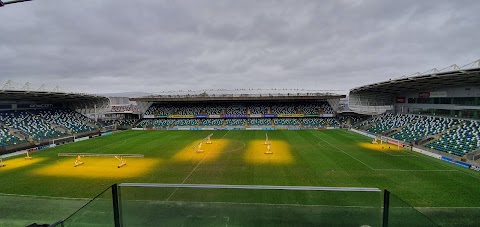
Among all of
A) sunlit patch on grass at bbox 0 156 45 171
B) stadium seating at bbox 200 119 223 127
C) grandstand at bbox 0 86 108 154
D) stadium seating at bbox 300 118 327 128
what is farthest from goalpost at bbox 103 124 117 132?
stadium seating at bbox 300 118 327 128

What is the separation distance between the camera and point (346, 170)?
20953 millimetres

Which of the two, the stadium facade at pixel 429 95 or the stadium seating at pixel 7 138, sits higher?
the stadium facade at pixel 429 95

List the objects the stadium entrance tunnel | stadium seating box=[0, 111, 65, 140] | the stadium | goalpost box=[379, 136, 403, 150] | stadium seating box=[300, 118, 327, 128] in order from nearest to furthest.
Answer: the stadium entrance tunnel → the stadium → goalpost box=[379, 136, 403, 150] → stadium seating box=[0, 111, 65, 140] → stadium seating box=[300, 118, 327, 128]

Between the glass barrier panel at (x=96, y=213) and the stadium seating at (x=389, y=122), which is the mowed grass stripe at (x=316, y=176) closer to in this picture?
the glass barrier panel at (x=96, y=213)

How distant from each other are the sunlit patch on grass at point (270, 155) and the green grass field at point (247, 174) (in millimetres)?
97

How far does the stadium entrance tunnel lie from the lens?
4.18 metres

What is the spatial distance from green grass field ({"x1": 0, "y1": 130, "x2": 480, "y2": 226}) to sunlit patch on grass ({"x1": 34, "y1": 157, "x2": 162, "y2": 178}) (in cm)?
8

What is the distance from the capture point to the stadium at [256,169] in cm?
440

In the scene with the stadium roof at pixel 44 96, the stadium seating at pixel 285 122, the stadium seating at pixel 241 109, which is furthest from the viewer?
the stadium seating at pixel 241 109

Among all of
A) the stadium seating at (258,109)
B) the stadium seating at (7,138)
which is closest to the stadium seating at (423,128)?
the stadium seating at (258,109)

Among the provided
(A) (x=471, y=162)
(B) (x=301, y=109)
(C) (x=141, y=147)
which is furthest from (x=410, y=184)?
(B) (x=301, y=109)

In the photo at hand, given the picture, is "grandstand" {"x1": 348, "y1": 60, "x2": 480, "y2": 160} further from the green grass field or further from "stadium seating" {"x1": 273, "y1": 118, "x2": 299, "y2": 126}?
"stadium seating" {"x1": 273, "y1": 118, "x2": 299, "y2": 126}

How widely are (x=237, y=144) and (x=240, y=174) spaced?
46.8ft

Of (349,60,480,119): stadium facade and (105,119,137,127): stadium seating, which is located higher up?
(349,60,480,119): stadium facade
